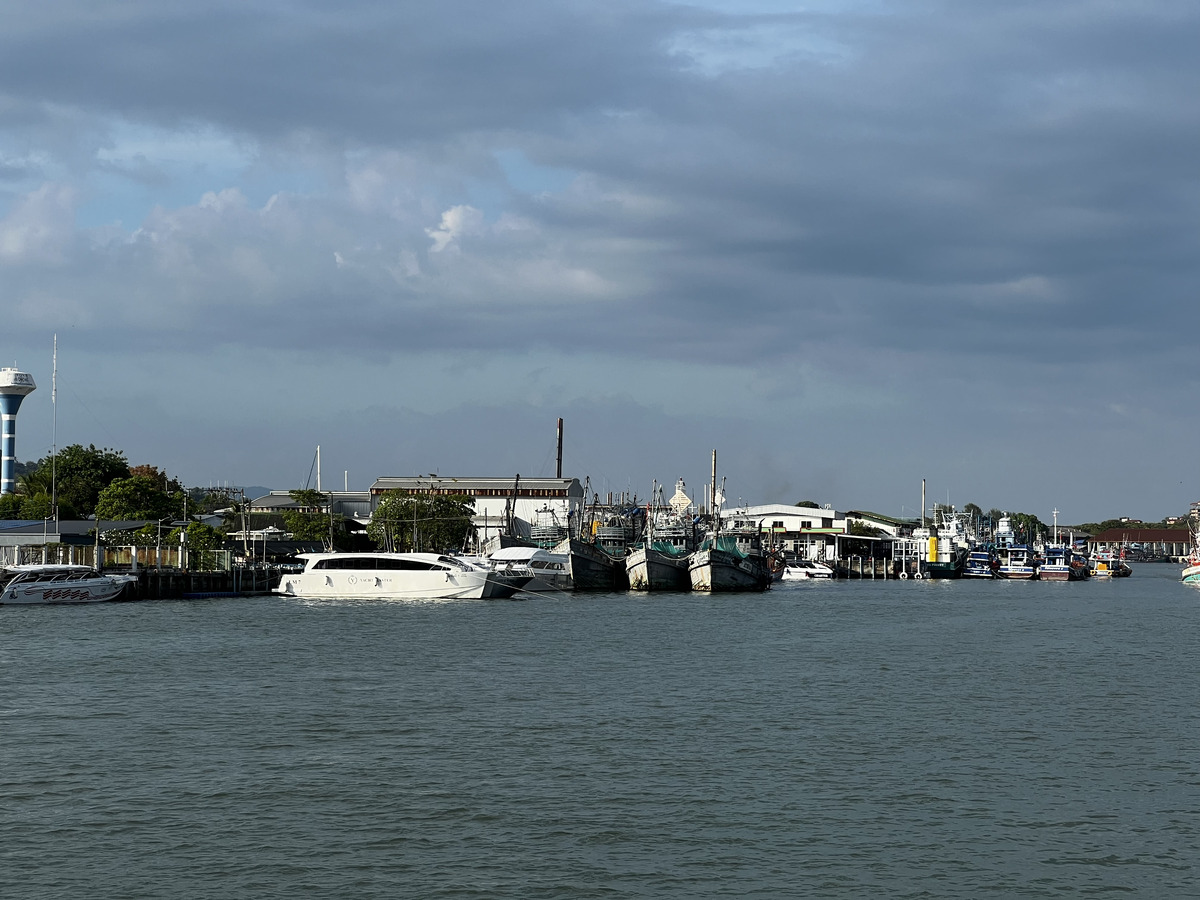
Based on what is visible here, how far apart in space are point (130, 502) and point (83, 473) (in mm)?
25584

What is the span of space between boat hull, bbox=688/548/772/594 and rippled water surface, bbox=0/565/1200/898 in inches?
2144

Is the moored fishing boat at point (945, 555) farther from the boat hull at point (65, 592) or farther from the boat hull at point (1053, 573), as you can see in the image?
the boat hull at point (65, 592)

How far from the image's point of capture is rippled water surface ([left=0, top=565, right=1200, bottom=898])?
65.4 ft

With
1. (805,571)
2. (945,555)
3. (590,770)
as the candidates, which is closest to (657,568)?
(805,571)

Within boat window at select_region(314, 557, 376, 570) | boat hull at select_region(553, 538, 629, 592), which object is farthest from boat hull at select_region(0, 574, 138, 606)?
boat hull at select_region(553, 538, 629, 592)

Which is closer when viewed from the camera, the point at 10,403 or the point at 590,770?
the point at 590,770

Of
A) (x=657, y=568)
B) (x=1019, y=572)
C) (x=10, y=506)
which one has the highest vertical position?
(x=10, y=506)

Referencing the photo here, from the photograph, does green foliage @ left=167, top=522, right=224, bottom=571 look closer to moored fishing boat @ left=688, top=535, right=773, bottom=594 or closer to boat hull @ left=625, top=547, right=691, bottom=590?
boat hull @ left=625, top=547, right=691, bottom=590

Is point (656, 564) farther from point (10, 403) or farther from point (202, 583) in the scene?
point (10, 403)

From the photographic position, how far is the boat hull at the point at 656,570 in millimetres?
110062

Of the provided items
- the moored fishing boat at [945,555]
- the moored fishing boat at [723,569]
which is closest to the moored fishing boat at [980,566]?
the moored fishing boat at [945,555]

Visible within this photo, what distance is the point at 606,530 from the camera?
127 m

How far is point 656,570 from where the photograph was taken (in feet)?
362

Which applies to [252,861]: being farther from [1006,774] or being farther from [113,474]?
[113,474]
